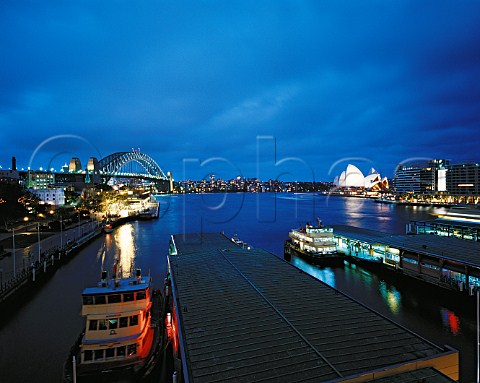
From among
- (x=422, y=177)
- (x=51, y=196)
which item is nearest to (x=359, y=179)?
(x=422, y=177)

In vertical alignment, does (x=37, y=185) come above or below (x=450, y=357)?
above

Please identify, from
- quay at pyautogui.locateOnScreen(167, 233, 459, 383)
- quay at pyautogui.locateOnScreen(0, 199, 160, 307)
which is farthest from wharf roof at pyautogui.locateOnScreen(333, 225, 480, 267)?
quay at pyautogui.locateOnScreen(0, 199, 160, 307)

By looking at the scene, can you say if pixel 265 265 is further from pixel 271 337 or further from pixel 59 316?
pixel 59 316

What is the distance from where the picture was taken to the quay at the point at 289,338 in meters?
3.54

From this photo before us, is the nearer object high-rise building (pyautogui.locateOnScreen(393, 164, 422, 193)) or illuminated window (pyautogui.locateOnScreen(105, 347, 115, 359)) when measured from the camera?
illuminated window (pyautogui.locateOnScreen(105, 347, 115, 359))

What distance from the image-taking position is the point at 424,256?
11469 mm

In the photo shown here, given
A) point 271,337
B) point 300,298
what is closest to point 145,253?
point 300,298

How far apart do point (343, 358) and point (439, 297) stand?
8.10 metres

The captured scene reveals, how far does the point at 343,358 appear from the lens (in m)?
3.80

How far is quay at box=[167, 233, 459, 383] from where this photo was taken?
3.54 m

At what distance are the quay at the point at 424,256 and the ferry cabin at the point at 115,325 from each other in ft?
32.2

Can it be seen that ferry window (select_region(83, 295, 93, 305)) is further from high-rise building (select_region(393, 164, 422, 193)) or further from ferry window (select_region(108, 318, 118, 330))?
high-rise building (select_region(393, 164, 422, 193))

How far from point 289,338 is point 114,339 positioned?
369 cm

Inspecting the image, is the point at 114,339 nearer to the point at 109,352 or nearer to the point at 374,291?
the point at 109,352
